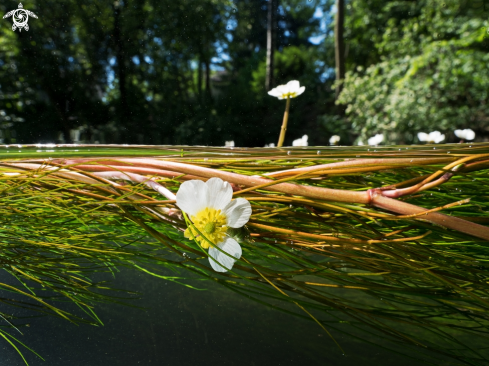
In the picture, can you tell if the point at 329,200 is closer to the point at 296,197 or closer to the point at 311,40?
the point at 296,197

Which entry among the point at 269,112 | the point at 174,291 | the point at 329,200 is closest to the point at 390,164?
the point at 329,200

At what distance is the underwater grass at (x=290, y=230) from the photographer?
205mm

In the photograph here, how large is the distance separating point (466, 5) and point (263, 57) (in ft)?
3.85

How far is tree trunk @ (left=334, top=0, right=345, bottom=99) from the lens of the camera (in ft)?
3.64

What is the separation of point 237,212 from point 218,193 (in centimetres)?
1

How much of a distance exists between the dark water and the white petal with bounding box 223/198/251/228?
0.10 meters

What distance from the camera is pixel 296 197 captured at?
207 millimetres

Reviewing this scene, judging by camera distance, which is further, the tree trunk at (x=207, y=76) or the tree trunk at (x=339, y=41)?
the tree trunk at (x=339, y=41)

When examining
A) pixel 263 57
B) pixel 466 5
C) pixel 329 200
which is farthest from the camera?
pixel 466 5

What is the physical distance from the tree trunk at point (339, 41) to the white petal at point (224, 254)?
3.34 feet

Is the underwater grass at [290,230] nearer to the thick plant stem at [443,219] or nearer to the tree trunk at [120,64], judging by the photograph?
the thick plant stem at [443,219]

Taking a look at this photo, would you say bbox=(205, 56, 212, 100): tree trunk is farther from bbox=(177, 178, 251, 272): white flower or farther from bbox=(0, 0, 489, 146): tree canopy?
bbox=(177, 178, 251, 272): white flower

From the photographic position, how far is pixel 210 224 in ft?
0.65

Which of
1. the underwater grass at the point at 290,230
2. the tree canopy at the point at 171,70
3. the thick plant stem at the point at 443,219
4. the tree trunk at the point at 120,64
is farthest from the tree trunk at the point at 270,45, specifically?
the thick plant stem at the point at 443,219
